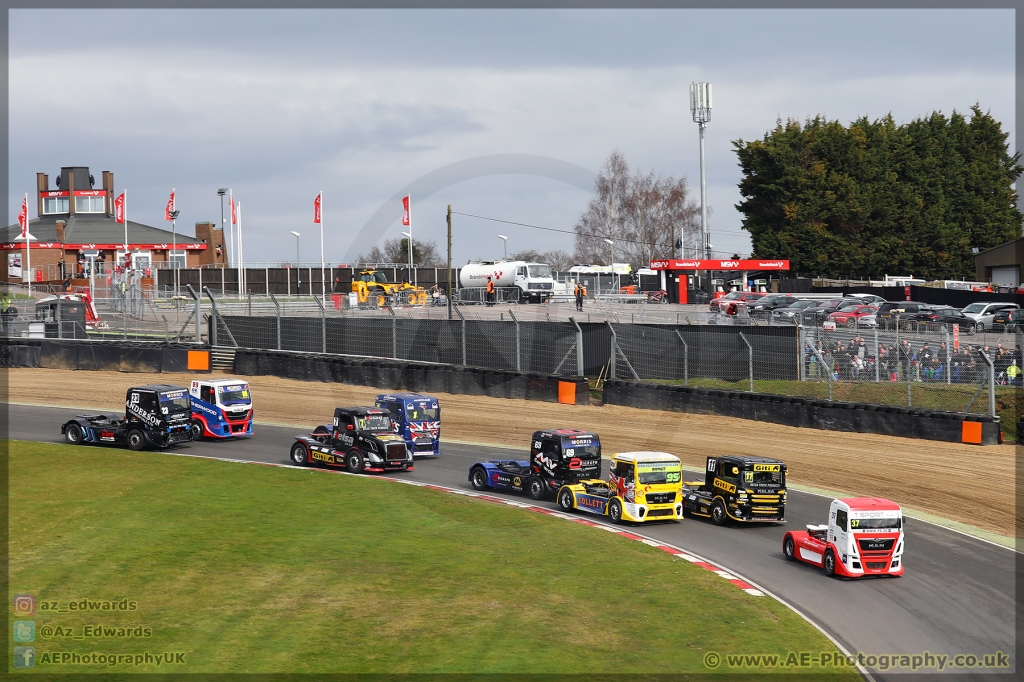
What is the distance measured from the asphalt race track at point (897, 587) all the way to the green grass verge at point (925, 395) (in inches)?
343

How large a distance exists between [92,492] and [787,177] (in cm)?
7775

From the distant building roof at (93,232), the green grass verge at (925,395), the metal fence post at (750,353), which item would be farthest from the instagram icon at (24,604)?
the distant building roof at (93,232)

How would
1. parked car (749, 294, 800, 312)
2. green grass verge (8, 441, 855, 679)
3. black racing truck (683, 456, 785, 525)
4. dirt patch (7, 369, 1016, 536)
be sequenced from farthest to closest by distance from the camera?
parked car (749, 294, 800, 312) → dirt patch (7, 369, 1016, 536) → black racing truck (683, 456, 785, 525) → green grass verge (8, 441, 855, 679)

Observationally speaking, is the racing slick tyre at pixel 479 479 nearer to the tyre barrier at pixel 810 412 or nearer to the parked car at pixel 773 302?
the tyre barrier at pixel 810 412

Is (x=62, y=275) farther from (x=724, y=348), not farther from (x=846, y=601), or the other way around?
(x=846, y=601)

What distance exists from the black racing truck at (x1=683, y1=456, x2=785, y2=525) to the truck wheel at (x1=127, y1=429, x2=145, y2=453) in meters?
15.6

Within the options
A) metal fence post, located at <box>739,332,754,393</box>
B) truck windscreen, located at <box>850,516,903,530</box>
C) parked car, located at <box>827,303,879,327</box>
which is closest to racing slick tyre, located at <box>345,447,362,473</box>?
truck windscreen, located at <box>850,516,903,530</box>

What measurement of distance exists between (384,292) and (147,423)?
43050mm

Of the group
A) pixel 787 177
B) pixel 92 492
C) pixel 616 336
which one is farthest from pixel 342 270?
pixel 92 492

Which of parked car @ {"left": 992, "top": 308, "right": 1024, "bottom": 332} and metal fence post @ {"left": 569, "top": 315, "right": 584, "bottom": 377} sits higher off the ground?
parked car @ {"left": 992, "top": 308, "right": 1024, "bottom": 332}

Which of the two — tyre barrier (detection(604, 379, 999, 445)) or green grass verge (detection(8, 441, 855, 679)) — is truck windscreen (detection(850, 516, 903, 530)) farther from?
tyre barrier (detection(604, 379, 999, 445))

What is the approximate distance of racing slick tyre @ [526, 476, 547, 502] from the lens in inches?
888

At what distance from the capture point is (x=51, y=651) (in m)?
11.8

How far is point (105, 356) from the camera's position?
40406mm
